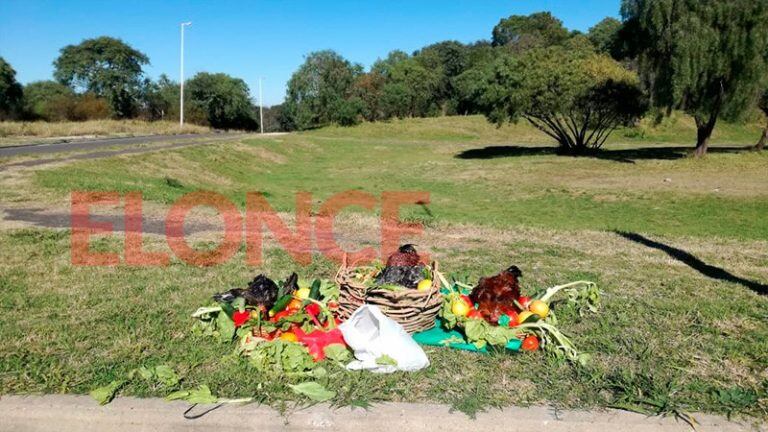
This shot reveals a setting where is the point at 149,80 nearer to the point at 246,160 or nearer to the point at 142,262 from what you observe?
the point at 246,160

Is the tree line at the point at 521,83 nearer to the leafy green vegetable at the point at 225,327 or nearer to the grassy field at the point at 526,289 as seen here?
the grassy field at the point at 526,289

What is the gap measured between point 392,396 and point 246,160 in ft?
79.1

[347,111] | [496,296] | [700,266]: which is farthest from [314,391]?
[347,111]

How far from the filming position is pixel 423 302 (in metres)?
3.96

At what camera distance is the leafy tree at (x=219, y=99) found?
2803 inches

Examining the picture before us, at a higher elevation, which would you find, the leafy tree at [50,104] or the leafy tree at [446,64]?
the leafy tree at [446,64]

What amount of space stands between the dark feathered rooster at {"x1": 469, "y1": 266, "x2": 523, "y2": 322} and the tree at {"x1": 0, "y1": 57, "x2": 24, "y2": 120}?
56.6m

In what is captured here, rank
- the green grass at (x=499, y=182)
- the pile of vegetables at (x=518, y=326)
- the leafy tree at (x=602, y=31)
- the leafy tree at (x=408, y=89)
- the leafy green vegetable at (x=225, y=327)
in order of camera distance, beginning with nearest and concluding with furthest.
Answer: the pile of vegetables at (x=518, y=326) < the leafy green vegetable at (x=225, y=327) < the green grass at (x=499, y=182) < the leafy tree at (x=408, y=89) < the leafy tree at (x=602, y=31)

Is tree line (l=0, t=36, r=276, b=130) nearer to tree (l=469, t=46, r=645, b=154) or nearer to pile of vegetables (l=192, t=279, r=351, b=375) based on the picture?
tree (l=469, t=46, r=645, b=154)

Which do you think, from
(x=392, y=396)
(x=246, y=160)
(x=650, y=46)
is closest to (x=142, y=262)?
(x=392, y=396)

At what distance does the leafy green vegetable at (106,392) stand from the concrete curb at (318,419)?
0.13 feet

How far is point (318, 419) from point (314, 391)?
207 millimetres

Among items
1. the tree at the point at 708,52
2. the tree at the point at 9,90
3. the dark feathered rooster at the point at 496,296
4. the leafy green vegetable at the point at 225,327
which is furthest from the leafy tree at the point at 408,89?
the leafy green vegetable at the point at 225,327

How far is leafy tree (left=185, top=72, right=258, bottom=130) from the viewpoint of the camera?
71188 mm
